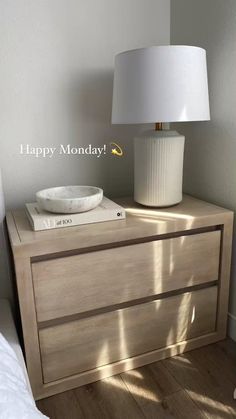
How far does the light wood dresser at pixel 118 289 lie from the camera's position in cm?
95

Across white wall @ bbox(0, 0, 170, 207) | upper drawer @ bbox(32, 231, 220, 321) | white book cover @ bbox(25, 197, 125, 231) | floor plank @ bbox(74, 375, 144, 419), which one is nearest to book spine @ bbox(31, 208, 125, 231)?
white book cover @ bbox(25, 197, 125, 231)

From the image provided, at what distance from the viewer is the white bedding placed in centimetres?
49

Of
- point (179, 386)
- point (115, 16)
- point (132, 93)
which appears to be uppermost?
point (115, 16)

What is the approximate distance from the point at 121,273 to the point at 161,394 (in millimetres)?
432

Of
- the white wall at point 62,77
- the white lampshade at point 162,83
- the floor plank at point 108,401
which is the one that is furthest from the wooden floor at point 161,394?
the white lampshade at point 162,83

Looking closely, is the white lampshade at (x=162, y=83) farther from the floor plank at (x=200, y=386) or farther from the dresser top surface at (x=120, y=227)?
the floor plank at (x=200, y=386)

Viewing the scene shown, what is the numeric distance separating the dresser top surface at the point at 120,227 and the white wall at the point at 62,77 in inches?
9.7

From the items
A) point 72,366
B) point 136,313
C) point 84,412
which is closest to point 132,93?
point 136,313

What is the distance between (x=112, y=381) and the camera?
3.65 feet

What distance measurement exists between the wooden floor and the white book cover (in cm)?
57

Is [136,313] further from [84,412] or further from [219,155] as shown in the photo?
[219,155]

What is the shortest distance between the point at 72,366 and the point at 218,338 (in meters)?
0.61

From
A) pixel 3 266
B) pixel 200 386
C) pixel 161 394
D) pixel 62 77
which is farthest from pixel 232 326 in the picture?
pixel 62 77

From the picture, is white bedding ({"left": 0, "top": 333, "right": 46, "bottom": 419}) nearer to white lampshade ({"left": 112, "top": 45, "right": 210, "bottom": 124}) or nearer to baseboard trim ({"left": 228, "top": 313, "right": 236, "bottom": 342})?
white lampshade ({"left": 112, "top": 45, "right": 210, "bottom": 124})
